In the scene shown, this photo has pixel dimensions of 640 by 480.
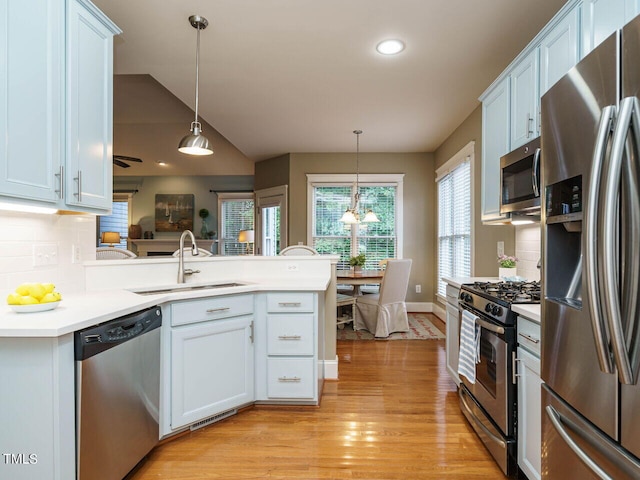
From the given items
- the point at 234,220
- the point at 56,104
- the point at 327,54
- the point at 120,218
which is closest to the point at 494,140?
the point at 327,54

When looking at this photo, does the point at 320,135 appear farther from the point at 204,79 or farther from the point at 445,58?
the point at 445,58

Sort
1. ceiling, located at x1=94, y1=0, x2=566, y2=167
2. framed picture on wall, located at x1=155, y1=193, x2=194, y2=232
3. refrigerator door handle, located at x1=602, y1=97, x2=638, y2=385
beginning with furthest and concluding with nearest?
framed picture on wall, located at x1=155, y1=193, x2=194, y2=232 → ceiling, located at x1=94, y1=0, x2=566, y2=167 → refrigerator door handle, located at x1=602, y1=97, x2=638, y2=385

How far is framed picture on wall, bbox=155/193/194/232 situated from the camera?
836 centimetres

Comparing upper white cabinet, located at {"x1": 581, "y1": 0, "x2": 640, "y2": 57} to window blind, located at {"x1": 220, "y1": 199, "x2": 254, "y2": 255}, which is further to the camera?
window blind, located at {"x1": 220, "y1": 199, "x2": 254, "y2": 255}

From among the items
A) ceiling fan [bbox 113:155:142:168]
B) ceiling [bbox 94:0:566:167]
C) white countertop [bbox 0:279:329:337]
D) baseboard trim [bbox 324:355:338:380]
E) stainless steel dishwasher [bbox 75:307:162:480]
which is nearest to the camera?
white countertop [bbox 0:279:329:337]

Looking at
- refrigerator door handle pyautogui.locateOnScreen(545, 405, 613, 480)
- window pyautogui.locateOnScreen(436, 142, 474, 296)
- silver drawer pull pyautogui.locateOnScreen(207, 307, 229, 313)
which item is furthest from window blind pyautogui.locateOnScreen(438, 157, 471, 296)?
refrigerator door handle pyautogui.locateOnScreen(545, 405, 613, 480)

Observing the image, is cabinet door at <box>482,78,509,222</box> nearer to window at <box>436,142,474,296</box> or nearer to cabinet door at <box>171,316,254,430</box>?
window at <box>436,142,474,296</box>

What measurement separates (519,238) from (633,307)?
2431 millimetres

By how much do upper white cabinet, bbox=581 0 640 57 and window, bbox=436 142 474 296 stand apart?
254 centimetres

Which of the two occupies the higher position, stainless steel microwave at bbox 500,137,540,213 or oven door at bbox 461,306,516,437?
stainless steel microwave at bbox 500,137,540,213

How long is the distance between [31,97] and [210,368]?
1.71m

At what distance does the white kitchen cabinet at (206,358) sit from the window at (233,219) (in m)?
6.03

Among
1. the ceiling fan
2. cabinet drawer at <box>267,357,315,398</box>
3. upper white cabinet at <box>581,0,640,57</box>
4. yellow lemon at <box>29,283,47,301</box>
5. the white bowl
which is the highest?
the ceiling fan

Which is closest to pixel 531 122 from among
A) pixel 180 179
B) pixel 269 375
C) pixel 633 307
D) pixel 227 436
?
pixel 633 307
